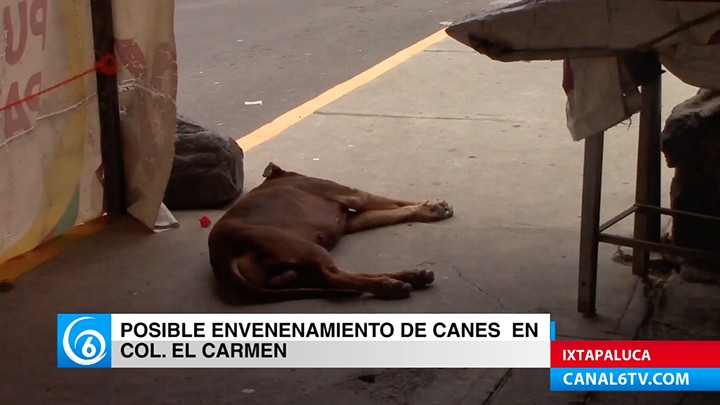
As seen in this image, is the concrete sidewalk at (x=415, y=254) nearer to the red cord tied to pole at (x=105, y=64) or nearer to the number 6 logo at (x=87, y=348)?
the number 6 logo at (x=87, y=348)

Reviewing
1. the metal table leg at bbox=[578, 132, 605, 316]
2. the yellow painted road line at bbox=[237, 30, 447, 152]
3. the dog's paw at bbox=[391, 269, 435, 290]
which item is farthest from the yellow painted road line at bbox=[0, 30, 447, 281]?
the metal table leg at bbox=[578, 132, 605, 316]

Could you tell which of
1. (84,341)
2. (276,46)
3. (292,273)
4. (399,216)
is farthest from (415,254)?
(276,46)

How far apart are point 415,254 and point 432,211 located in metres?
0.49

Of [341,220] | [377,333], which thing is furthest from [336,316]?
[341,220]

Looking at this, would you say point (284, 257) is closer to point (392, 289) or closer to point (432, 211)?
point (392, 289)

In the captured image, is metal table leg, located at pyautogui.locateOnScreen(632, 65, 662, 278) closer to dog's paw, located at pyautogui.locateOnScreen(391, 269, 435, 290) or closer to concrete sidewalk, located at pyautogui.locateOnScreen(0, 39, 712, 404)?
concrete sidewalk, located at pyautogui.locateOnScreen(0, 39, 712, 404)

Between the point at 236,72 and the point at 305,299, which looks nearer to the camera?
the point at 305,299

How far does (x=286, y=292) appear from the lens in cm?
465

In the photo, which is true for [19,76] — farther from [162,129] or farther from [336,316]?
[336,316]

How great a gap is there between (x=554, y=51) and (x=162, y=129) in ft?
7.56

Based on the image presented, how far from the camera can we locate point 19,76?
201 inches

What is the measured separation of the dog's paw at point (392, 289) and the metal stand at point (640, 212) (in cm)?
71

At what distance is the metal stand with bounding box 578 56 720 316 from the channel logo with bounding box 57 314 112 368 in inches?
73.5

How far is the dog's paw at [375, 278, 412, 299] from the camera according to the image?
15.2ft
